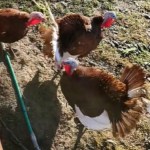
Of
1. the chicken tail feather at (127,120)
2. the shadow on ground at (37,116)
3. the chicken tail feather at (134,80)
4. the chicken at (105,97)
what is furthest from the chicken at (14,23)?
the chicken tail feather at (127,120)

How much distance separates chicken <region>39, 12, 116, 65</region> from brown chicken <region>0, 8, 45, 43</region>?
0.89 feet

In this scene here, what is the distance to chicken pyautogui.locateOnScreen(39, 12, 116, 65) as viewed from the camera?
16.7 feet

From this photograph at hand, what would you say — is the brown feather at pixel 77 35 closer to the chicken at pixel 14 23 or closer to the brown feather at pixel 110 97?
the chicken at pixel 14 23

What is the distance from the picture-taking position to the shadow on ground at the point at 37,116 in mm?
4633

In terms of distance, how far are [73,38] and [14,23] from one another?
668mm

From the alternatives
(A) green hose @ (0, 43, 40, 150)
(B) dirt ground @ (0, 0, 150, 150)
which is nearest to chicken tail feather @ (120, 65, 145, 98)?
(B) dirt ground @ (0, 0, 150, 150)

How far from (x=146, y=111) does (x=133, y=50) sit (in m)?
1.07

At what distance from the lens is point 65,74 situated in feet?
15.5

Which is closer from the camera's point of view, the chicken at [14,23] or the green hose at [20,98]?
the green hose at [20,98]

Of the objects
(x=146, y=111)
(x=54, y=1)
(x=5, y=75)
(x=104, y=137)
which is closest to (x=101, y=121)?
(x=104, y=137)

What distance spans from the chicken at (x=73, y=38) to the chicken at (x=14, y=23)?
0.27 metres

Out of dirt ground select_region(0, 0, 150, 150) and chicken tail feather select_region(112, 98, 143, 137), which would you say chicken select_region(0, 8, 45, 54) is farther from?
chicken tail feather select_region(112, 98, 143, 137)

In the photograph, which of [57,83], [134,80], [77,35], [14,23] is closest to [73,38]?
[77,35]

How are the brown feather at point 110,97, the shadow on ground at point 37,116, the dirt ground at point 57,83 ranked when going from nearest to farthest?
the brown feather at point 110,97 → the shadow on ground at point 37,116 → the dirt ground at point 57,83
